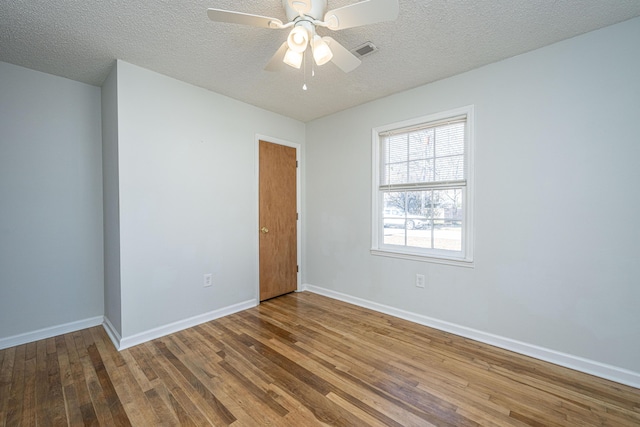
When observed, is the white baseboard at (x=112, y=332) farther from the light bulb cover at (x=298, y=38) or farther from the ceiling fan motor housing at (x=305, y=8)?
the ceiling fan motor housing at (x=305, y=8)

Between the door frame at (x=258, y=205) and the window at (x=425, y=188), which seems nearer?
the window at (x=425, y=188)

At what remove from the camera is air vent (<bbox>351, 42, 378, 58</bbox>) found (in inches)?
83.4

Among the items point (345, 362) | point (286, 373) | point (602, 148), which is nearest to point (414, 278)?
point (345, 362)

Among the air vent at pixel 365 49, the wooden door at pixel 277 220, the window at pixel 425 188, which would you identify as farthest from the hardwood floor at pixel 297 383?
the air vent at pixel 365 49

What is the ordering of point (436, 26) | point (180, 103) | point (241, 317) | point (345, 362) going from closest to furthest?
point (436, 26) → point (345, 362) → point (180, 103) → point (241, 317)

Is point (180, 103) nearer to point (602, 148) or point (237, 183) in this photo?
point (237, 183)

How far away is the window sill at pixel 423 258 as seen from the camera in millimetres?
2604

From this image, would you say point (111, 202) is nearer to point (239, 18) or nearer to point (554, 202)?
point (239, 18)

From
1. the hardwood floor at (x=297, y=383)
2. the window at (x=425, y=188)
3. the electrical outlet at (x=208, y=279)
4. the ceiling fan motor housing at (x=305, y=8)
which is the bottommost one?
the hardwood floor at (x=297, y=383)

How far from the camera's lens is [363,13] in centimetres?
144

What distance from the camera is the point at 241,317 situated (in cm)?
307

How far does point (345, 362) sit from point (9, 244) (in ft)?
10.6

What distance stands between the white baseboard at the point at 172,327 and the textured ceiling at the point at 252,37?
2527 millimetres

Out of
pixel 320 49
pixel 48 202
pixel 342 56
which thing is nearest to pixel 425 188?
pixel 342 56
